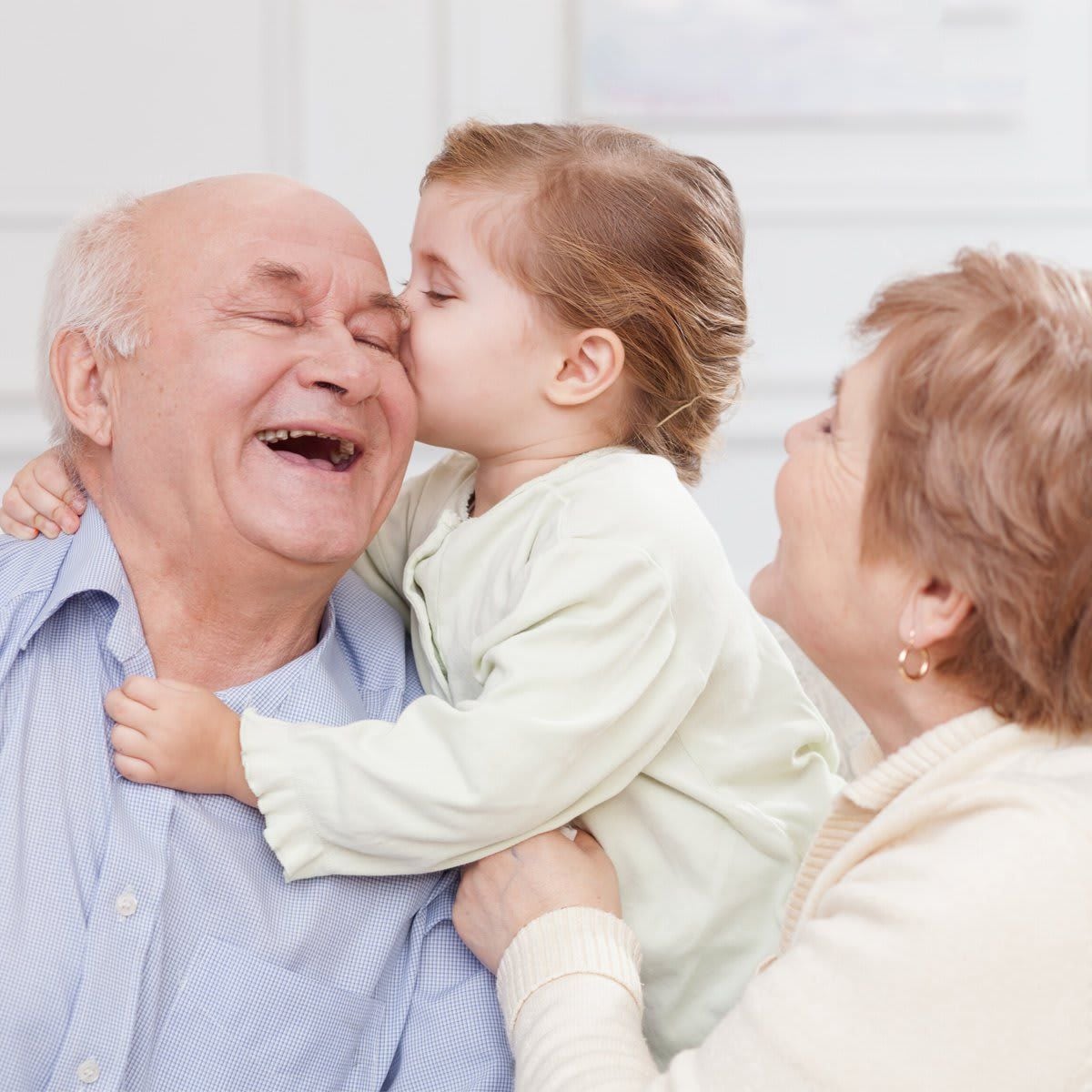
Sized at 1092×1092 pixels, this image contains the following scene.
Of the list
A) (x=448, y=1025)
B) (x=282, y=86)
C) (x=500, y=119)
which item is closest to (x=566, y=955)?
(x=448, y=1025)

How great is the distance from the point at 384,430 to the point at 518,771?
489mm

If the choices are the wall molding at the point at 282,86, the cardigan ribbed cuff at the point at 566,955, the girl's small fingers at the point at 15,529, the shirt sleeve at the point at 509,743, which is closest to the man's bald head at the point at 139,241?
the girl's small fingers at the point at 15,529

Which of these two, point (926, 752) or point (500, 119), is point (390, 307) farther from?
point (500, 119)

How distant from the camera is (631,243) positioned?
5.55ft

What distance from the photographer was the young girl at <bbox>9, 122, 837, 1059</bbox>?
4.78 feet

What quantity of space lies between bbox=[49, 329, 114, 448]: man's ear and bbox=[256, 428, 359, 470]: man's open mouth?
202 millimetres

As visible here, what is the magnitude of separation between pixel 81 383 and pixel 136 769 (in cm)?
51

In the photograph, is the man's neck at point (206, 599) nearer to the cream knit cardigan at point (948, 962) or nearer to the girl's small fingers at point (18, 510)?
the girl's small fingers at point (18, 510)

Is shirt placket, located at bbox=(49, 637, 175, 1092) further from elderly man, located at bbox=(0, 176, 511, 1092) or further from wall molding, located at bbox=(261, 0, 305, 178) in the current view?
wall molding, located at bbox=(261, 0, 305, 178)

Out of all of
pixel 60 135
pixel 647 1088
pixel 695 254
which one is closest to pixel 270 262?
pixel 695 254

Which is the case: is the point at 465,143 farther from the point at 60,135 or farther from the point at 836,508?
the point at 60,135

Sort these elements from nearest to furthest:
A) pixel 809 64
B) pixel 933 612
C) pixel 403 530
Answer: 1. pixel 933 612
2. pixel 403 530
3. pixel 809 64

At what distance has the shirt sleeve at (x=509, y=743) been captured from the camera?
143 cm

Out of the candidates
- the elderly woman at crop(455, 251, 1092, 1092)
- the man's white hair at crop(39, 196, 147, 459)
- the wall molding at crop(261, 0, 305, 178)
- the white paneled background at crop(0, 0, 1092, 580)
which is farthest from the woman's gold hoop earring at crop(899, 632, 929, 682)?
the wall molding at crop(261, 0, 305, 178)
